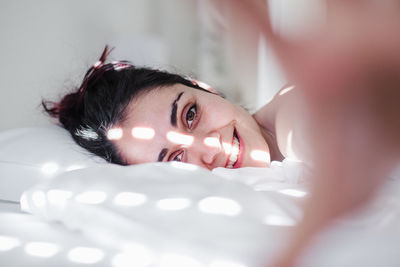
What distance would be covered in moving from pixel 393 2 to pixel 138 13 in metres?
2.02

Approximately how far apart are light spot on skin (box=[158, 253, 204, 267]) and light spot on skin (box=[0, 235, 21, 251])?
0.92 ft

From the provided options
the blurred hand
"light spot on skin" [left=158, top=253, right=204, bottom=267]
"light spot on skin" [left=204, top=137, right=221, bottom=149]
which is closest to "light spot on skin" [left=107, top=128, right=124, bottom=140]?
"light spot on skin" [left=204, top=137, right=221, bottom=149]

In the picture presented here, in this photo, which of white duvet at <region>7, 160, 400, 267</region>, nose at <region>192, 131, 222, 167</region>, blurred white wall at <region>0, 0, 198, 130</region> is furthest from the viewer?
blurred white wall at <region>0, 0, 198, 130</region>

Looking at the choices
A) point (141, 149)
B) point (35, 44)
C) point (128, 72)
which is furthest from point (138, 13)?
point (141, 149)

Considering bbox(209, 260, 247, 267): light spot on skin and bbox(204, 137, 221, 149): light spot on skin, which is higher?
bbox(204, 137, 221, 149): light spot on skin

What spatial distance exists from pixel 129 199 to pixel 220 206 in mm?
159

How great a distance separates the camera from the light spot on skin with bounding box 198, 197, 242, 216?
503mm

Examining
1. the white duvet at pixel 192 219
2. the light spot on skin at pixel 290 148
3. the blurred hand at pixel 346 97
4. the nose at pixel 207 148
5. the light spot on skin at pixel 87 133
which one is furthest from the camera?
the light spot on skin at pixel 87 133

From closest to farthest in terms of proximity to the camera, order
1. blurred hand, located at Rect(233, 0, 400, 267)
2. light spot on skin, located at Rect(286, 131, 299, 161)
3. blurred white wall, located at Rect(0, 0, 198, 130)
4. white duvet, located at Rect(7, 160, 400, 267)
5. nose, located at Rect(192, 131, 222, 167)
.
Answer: blurred hand, located at Rect(233, 0, 400, 267), white duvet, located at Rect(7, 160, 400, 267), light spot on skin, located at Rect(286, 131, 299, 161), nose, located at Rect(192, 131, 222, 167), blurred white wall, located at Rect(0, 0, 198, 130)

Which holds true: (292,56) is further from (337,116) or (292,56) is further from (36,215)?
(36,215)

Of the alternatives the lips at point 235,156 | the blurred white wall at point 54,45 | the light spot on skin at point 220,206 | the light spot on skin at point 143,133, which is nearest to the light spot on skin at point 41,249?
the light spot on skin at point 220,206

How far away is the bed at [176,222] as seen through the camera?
441 mm

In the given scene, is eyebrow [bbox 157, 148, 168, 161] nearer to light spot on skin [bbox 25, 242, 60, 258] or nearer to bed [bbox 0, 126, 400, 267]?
Result: bed [bbox 0, 126, 400, 267]

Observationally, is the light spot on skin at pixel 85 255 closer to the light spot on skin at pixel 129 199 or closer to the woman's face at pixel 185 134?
the light spot on skin at pixel 129 199
